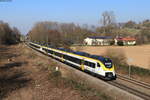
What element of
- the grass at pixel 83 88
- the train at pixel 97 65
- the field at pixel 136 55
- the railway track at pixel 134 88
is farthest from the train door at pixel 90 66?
the field at pixel 136 55

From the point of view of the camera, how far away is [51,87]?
17.7 metres

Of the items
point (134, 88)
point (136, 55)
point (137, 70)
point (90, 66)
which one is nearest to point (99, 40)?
point (136, 55)

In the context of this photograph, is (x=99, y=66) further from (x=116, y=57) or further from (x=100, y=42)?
(x=100, y=42)

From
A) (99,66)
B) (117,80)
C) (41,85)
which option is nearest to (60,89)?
(41,85)

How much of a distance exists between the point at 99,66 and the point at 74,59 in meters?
8.73

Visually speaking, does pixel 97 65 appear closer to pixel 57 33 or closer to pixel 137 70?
pixel 137 70

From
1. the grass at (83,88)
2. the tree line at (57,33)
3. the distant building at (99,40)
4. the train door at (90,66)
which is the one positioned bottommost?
the grass at (83,88)

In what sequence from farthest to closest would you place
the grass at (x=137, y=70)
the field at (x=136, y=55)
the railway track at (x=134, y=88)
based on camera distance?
the field at (x=136, y=55), the grass at (x=137, y=70), the railway track at (x=134, y=88)

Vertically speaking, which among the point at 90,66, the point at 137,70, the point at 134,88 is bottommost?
the point at 134,88

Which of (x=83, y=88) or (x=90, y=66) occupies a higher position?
(x=90, y=66)

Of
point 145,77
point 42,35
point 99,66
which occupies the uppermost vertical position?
point 42,35

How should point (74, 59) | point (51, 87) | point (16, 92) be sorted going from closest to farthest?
point (16, 92) → point (51, 87) → point (74, 59)

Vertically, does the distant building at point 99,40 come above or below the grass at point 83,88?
above

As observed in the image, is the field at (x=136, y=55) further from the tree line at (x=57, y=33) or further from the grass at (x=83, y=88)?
the tree line at (x=57, y=33)
